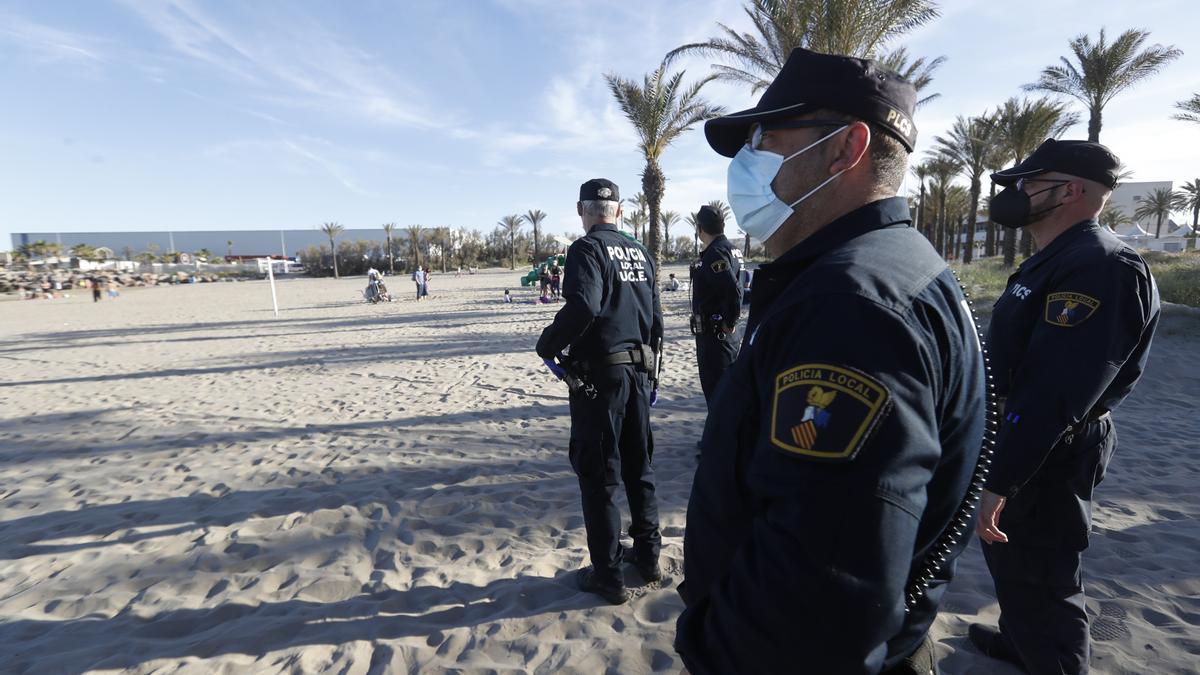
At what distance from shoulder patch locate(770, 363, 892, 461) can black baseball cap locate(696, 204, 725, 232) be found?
423 cm

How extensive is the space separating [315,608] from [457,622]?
0.87m

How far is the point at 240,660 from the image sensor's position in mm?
2852

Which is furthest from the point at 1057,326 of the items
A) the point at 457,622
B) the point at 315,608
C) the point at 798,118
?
the point at 315,608

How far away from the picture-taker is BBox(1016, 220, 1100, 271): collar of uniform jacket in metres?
2.32

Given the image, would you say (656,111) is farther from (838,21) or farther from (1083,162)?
(1083,162)

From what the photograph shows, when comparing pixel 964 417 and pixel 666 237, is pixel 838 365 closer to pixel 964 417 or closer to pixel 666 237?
pixel 964 417

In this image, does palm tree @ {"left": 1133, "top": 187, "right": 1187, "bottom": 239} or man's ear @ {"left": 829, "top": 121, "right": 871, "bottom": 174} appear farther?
palm tree @ {"left": 1133, "top": 187, "right": 1187, "bottom": 239}

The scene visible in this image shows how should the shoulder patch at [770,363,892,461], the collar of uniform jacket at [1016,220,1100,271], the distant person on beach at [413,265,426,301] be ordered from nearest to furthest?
1. the shoulder patch at [770,363,892,461]
2. the collar of uniform jacket at [1016,220,1100,271]
3. the distant person on beach at [413,265,426,301]

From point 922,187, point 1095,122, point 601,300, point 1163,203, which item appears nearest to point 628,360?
point 601,300

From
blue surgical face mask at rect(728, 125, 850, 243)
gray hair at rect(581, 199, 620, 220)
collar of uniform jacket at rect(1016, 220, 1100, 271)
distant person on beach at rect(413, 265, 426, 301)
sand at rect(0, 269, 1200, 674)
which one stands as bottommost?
sand at rect(0, 269, 1200, 674)

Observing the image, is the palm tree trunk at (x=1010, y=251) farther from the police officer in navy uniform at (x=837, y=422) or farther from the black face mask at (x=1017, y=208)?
the police officer in navy uniform at (x=837, y=422)

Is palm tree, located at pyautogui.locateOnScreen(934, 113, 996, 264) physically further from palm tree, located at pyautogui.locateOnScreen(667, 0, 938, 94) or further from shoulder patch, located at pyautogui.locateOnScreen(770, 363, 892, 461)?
shoulder patch, located at pyautogui.locateOnScreen(770, 363, 892, 461)

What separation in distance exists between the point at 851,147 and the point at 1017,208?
179 centimetres

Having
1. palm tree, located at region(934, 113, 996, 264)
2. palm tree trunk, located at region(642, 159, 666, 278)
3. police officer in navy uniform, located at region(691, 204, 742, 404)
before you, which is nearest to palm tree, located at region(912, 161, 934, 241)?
palm tree, located at region(934, 113, 996, 264)
